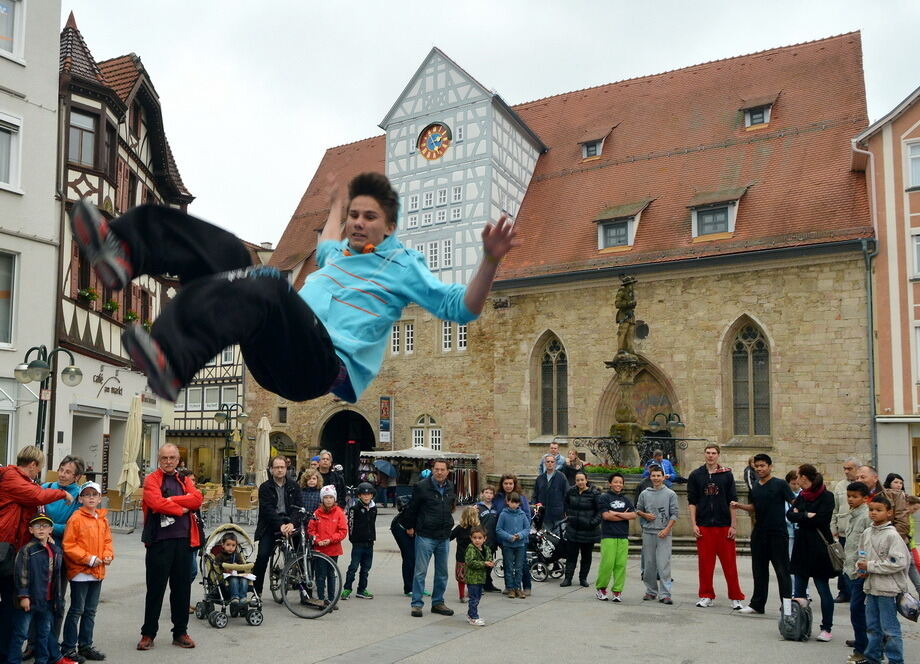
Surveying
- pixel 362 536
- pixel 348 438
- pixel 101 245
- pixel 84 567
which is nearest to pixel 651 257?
pixel 348 438

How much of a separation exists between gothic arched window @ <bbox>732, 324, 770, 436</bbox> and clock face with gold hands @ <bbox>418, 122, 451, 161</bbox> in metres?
11.9

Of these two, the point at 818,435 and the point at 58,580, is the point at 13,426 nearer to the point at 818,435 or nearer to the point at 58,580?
the point at 58,580

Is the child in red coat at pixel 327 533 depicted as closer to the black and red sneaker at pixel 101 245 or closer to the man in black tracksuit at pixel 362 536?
the man in black tracksuit at pixel 362 536

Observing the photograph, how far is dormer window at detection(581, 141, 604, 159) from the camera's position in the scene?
3228 cm

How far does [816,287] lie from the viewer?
25484 millimetres

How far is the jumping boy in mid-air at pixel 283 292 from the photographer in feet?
10.3

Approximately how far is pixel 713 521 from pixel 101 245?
8.91 metres

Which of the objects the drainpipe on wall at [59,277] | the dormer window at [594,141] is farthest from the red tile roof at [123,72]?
the dormer window at [594,141]

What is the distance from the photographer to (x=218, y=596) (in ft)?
30.9

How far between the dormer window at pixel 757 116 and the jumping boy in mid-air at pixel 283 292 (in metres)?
27.6

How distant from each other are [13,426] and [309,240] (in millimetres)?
20961

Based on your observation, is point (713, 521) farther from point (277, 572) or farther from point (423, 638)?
point (277, 572)

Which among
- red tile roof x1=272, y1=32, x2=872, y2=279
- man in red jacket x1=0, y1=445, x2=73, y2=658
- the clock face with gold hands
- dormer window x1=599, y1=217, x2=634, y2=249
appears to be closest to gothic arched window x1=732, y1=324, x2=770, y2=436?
red tile roof x1=272, y1=32, x2=872, y2=279

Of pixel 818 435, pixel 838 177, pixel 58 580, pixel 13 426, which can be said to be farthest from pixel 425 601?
pixel 838 177
